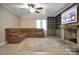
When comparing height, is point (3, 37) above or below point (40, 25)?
below

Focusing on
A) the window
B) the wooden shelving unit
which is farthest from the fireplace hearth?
the window

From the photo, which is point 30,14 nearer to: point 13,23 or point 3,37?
point 13,23

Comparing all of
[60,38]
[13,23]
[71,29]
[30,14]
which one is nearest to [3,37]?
[13,23]

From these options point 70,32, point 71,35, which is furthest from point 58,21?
point 71,35

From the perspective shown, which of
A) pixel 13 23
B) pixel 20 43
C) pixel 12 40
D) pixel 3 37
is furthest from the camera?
pixel 20 43

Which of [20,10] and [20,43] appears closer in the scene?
[20,10]

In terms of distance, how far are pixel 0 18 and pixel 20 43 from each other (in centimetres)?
111

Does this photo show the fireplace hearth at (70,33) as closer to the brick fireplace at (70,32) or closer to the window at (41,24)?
the brick fireplace at (70,32)

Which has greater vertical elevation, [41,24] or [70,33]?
[41,24]

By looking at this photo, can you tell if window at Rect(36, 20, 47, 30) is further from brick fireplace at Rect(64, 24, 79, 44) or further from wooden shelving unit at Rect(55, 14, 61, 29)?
brick fireplace at Rect(64, 24, 79, 44)

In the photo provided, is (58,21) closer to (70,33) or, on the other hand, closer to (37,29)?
(70,33)

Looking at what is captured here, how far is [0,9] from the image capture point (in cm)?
325

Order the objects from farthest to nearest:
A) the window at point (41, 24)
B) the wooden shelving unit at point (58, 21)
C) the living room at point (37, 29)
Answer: the wooden shelving unit at point (58, 21) < the window at point (41, 24) < the living room at point (37, 29)

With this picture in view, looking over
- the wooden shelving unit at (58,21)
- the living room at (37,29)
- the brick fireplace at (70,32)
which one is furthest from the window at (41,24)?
the brick fireplace at (70,32)
